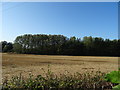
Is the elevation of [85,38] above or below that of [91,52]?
above

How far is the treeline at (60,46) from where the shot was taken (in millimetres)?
39281

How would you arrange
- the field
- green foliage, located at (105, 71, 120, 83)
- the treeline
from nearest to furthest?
green foliage, located at (105, 71, 120, 83) → the field → the treeline

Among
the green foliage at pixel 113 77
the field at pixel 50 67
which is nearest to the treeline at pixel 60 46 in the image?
the field at pixel 50 67

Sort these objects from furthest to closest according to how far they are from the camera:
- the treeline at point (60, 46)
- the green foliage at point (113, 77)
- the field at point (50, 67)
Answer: the treeline at point (60, 46) < the field at point (50, 67) < the green foliage at point (113, 77)

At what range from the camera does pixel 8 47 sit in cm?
4175

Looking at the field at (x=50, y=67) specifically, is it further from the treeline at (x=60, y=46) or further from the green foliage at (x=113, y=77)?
the treeline at (x=60, y=46)

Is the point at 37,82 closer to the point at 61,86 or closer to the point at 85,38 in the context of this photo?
the point at 61,86

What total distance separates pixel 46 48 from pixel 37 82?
3765 cm

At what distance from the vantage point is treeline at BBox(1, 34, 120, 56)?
129ft

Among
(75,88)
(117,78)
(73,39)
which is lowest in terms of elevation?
(75,88)

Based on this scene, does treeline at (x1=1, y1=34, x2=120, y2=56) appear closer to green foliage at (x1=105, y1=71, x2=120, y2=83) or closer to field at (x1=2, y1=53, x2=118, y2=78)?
field at (x1=2, y1=53, x2=118, y2=78)

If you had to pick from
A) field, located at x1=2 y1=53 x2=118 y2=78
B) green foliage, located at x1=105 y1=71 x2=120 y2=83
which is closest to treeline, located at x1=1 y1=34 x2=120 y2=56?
field, located at x1=2 y1=53 x2=118 y2=78

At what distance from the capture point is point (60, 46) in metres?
40.5

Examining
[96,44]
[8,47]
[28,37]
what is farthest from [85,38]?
[8,47]
